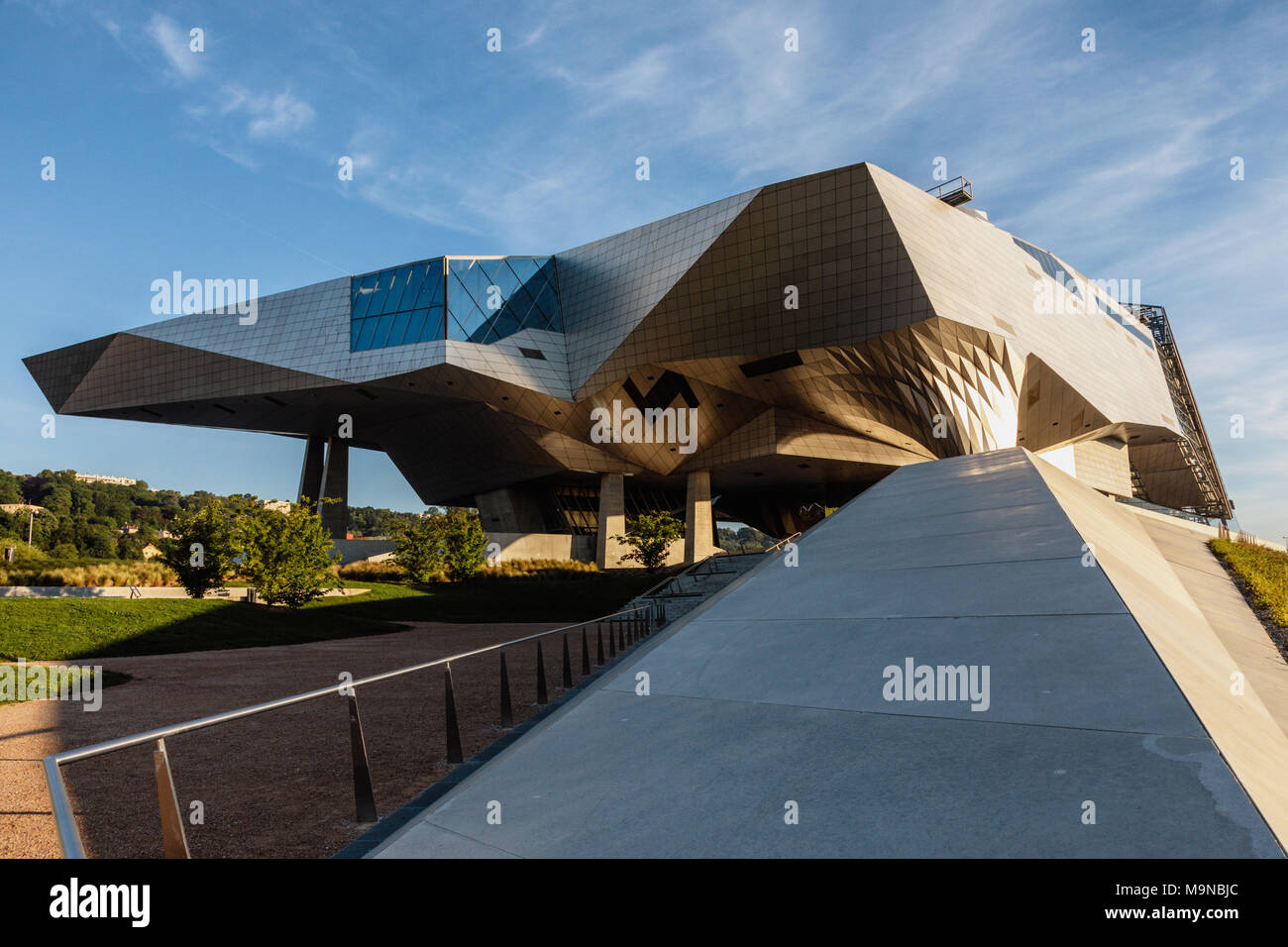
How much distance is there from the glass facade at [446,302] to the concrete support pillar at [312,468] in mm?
13542

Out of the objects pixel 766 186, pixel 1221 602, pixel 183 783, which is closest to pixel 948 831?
pixel 183 783

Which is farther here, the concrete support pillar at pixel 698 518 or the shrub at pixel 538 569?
the concrete support pillar at pixel 698 518

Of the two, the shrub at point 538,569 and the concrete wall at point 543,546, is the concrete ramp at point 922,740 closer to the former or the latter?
the shrub at point 538,569

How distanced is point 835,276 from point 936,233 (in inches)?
193

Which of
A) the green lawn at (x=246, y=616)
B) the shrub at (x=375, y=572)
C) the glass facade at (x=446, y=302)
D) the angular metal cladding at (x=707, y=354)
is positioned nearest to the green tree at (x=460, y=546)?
the green lawn at (x=246, y=616)

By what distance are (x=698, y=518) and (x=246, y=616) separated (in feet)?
102

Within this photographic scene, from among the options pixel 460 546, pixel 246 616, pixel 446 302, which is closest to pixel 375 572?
pixel 460 546

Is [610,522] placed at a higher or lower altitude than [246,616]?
higher

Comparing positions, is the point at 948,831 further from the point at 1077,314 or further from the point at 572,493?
the point at 572,493

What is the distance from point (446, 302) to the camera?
3794cm

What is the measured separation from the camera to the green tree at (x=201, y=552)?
2464cm

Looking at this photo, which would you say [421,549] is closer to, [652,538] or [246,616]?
[652,538]

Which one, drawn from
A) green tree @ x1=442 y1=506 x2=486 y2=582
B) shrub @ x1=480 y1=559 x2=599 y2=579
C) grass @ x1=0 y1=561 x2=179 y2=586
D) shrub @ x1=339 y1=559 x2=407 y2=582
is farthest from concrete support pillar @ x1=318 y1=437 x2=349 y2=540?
grass @ x1=0 y1=561 x2=179 y2=586
